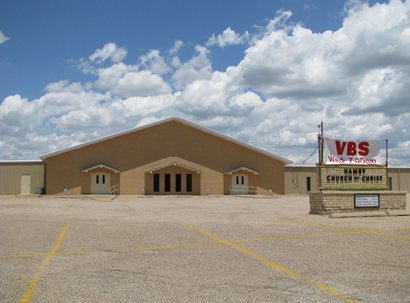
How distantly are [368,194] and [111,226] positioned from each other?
10.7 m

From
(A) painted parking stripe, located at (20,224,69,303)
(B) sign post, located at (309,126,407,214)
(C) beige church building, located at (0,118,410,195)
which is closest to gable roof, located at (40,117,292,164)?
(C) beige church building, located at (0,118,410,195)

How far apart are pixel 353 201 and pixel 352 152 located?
2108 millimetres

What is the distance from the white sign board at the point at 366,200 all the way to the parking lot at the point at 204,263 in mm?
4992

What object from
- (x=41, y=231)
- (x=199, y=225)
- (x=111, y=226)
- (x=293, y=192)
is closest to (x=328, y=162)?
(x=199, y=225)

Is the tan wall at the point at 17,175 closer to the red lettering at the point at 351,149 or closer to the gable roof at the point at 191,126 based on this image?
the gable roof at the point at 191,126

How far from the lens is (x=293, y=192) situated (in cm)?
4216

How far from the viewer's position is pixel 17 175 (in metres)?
38.8

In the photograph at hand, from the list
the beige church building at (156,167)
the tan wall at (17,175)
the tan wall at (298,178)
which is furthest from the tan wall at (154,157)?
the tan wall at (298,178)

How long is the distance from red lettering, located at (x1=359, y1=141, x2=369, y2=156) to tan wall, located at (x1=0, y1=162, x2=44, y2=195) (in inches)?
1084

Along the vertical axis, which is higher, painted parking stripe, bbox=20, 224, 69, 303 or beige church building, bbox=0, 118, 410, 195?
beige church building, bbox=0, 118, 410, 195

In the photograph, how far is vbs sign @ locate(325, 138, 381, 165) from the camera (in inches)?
763

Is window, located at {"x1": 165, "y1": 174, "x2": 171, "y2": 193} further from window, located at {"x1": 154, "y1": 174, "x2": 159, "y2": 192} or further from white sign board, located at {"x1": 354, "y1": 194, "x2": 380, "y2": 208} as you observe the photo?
white sign board, located at {"x1": 354, "y1": 194, "x2": 380, "y2": 208}

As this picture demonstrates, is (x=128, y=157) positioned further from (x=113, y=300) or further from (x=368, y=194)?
(x=113, y=300)

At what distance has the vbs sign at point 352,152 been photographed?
19375mm
